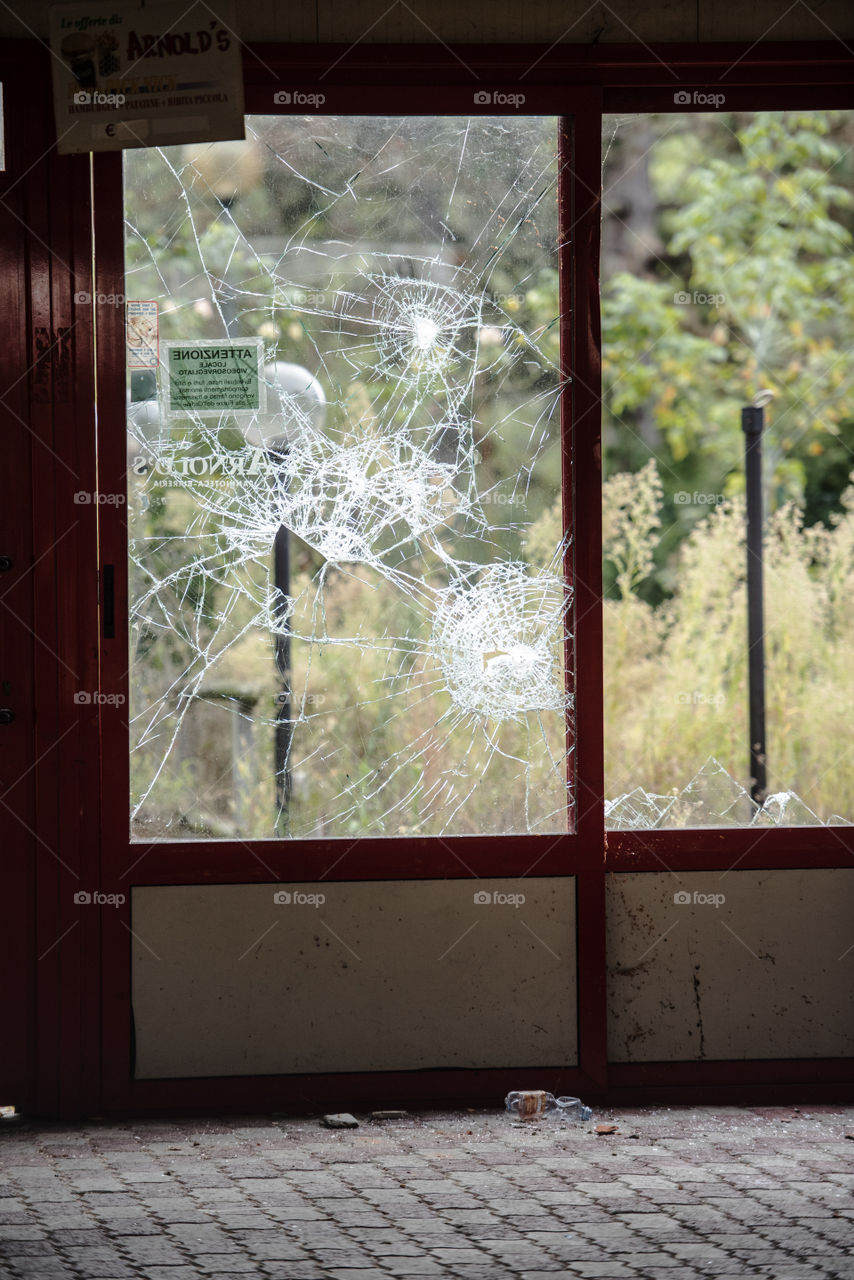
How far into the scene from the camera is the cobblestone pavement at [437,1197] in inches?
132

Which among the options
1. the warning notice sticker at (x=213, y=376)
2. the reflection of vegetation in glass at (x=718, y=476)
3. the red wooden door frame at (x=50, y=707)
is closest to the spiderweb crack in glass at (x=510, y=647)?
the reflection of vegetation in glass at (x=718, y=476)

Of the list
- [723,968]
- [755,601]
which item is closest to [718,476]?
[755,601]

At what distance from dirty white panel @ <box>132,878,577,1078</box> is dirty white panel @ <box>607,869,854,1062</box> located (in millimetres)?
211

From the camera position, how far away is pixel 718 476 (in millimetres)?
5074

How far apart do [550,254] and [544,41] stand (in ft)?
2.24

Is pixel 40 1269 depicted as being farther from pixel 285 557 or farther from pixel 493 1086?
pixel 285 557

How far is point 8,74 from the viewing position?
4508 millimetres

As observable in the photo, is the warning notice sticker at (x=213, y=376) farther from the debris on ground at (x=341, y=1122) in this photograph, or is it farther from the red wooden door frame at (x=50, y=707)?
the debris on ground at (x=341, y=1122)

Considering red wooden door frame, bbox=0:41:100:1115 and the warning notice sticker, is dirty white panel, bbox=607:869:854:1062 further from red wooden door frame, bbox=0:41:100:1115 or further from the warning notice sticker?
the warning notice sticker

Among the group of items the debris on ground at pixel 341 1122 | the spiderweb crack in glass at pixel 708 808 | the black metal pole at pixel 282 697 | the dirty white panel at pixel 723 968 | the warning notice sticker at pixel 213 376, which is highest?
the warning notice sticker at pixel 213 376

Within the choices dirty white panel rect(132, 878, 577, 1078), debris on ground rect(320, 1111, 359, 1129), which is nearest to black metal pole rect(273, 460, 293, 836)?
dirty white panel rect(132, 878, 577, 1078)

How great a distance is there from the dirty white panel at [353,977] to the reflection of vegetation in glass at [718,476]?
0.63m

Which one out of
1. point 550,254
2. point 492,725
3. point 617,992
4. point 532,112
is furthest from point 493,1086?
point 532,112

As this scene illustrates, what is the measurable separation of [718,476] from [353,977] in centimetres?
216
